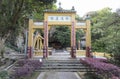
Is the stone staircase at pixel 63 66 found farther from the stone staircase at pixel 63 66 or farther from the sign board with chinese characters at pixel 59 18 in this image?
the sign board with chinese characters at pixel 59 18

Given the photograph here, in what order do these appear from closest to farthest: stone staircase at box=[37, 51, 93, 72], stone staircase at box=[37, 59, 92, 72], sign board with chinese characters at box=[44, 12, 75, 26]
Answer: stone staircase at box=[37, 51, 93, 72]
stone staircase at box=[37, 59, 92, 72]
sign board with chinese characters at box=[44, 12, 75, 26]

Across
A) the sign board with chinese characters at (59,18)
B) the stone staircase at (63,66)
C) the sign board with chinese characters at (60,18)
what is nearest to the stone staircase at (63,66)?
the stone staircase at (63,66)

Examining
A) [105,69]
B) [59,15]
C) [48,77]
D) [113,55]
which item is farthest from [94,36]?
[105,69]


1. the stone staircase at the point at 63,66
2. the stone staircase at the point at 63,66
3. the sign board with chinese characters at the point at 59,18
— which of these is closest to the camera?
the stone staircase at the point at 63,66

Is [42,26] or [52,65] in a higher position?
[42,26]

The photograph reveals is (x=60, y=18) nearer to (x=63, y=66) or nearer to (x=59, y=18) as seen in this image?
(x=59, y=18)

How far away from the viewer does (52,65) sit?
55.6 feet

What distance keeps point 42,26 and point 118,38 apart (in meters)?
7.01

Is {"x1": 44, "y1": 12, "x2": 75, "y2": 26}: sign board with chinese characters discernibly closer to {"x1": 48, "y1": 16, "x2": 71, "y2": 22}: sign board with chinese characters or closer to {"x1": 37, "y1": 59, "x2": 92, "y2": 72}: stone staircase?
{"x1": 48, "y1": 16, "x2": 71, "y2": 22}: sign board with chinese characters

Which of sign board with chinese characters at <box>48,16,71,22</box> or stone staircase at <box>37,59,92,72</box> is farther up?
sign board with chinese characters at <box>48,16,71,22</box>

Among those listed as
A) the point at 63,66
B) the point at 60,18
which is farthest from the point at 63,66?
the point at 60,18

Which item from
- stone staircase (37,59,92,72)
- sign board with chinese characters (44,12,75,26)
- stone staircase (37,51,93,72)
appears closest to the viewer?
stone staircase (37,51,93,72)

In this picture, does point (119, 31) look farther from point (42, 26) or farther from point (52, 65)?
point (42, 26)

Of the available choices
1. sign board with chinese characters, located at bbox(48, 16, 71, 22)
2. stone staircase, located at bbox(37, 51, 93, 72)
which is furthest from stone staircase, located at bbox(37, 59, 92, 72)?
sign board with chinese characters, located at bbox(48, 16, 71, 22)
